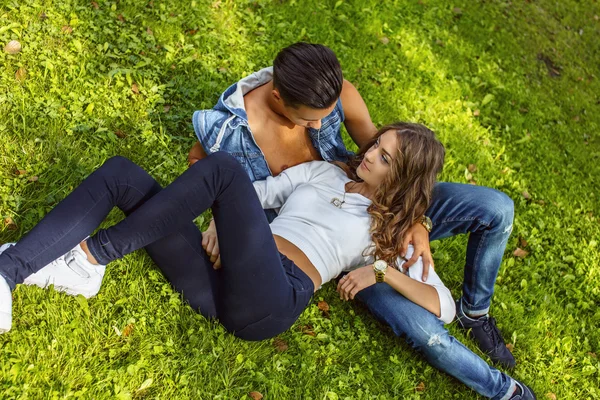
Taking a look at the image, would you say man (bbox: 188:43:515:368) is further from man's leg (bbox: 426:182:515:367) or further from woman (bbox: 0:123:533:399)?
woman (bbox: 0:123:533:399)

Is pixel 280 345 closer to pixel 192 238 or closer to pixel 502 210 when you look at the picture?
pixel 192 238

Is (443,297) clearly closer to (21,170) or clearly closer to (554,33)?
(21,170)

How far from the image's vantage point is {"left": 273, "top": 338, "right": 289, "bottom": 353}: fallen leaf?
4.16m

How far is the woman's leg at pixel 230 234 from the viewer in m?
3.41

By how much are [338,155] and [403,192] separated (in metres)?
0.86

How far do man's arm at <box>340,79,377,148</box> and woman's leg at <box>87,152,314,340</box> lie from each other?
160 cm

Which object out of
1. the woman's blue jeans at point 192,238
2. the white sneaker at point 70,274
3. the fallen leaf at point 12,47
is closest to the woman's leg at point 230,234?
the woman's blue jeans at point 192,238

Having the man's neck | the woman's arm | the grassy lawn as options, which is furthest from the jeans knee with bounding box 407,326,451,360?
the man's neck

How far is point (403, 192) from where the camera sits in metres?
4.26

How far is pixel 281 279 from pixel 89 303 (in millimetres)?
1211

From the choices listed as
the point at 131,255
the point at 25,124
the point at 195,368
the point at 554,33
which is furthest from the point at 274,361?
the point at 554,33

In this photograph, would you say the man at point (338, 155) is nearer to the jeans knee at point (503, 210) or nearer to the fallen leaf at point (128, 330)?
the jeans knee at point (503, 210)

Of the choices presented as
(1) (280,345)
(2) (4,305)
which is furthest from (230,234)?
(2) (4,305)

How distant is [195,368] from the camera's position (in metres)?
3.73
